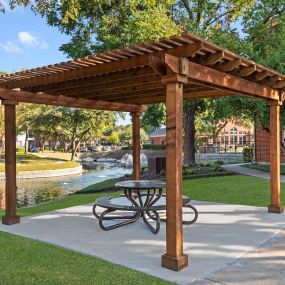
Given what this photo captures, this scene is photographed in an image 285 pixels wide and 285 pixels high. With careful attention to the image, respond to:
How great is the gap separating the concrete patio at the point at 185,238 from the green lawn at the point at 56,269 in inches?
9.4

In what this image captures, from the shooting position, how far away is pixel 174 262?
4344mm

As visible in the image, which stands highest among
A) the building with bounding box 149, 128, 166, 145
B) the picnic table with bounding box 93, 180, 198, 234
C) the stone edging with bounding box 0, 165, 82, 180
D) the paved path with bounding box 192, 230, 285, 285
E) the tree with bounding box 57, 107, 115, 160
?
the tree with bounding box 57, 107, 115, 160

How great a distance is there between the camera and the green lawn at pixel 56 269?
3.96 metres

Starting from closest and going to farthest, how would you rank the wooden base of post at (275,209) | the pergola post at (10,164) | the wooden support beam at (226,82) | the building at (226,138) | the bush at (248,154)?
the wooden support beam at (226,82), the pergola post at (10,164), the wooden base of post at (275,209), the bush at (248,154), the building at (226,138)

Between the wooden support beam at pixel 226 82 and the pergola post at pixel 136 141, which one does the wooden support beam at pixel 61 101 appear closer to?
the pergola post at pixel 136 141

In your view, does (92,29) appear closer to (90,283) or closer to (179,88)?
(179,88)

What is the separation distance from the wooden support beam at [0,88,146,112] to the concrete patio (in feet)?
7.93

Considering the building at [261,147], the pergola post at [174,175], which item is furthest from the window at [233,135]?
the pergola post at [174,175]

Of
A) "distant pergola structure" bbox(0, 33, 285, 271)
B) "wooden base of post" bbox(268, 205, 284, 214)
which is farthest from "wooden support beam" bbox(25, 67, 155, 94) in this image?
"wooden base of post" bbox(268, 205, 284, 214)

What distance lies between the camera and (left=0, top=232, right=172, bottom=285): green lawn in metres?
3.96

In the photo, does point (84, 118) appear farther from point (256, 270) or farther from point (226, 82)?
point (256, 270)

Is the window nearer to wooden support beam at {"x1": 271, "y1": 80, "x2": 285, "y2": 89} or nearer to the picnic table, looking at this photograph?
wooden support beam at {"x1": 271, "y1": 80, "x2": 285, "y2": 89}

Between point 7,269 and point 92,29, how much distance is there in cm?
1407

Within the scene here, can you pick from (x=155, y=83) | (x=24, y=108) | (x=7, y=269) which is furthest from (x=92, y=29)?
(x=24, y=108)
